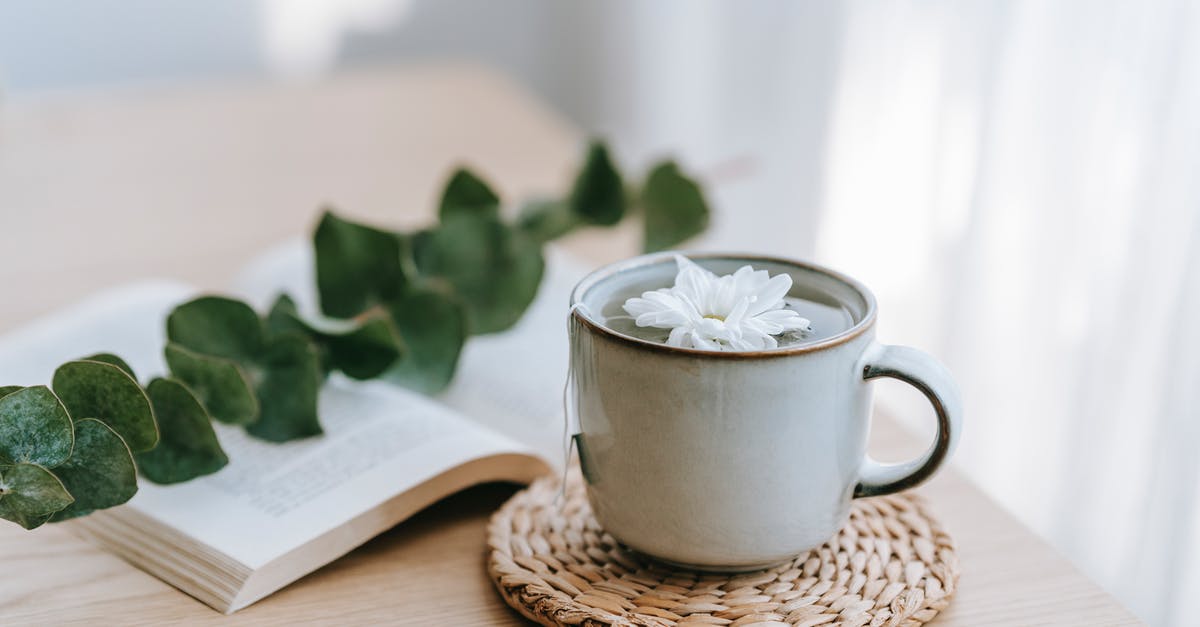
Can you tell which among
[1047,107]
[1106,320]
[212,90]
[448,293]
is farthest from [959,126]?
[212,90]

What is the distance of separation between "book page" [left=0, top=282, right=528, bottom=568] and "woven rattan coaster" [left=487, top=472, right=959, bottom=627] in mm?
57

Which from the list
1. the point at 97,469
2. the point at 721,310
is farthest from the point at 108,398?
the point at 721,310

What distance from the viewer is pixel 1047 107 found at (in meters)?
0.78

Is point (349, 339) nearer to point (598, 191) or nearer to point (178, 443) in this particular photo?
point (178, 443)

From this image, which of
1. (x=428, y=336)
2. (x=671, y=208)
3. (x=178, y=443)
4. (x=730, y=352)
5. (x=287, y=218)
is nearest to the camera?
(x=730, y=352)

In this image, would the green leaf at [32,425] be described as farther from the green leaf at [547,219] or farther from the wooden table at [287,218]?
the green leaf at [547,219]

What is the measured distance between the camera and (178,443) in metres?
0.52

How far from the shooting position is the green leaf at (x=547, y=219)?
0.79 meters

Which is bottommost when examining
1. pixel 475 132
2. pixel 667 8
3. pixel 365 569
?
pixel 365 569

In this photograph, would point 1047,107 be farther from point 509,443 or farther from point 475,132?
point 475,132

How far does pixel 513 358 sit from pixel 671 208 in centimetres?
15

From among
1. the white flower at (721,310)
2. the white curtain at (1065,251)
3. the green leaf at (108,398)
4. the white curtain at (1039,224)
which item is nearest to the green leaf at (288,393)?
the green leaf at (108,398)

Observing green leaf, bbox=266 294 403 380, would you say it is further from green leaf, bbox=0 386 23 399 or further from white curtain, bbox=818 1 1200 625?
white curtain, bbox=818 1 1200 625

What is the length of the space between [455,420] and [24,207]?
71 cm
